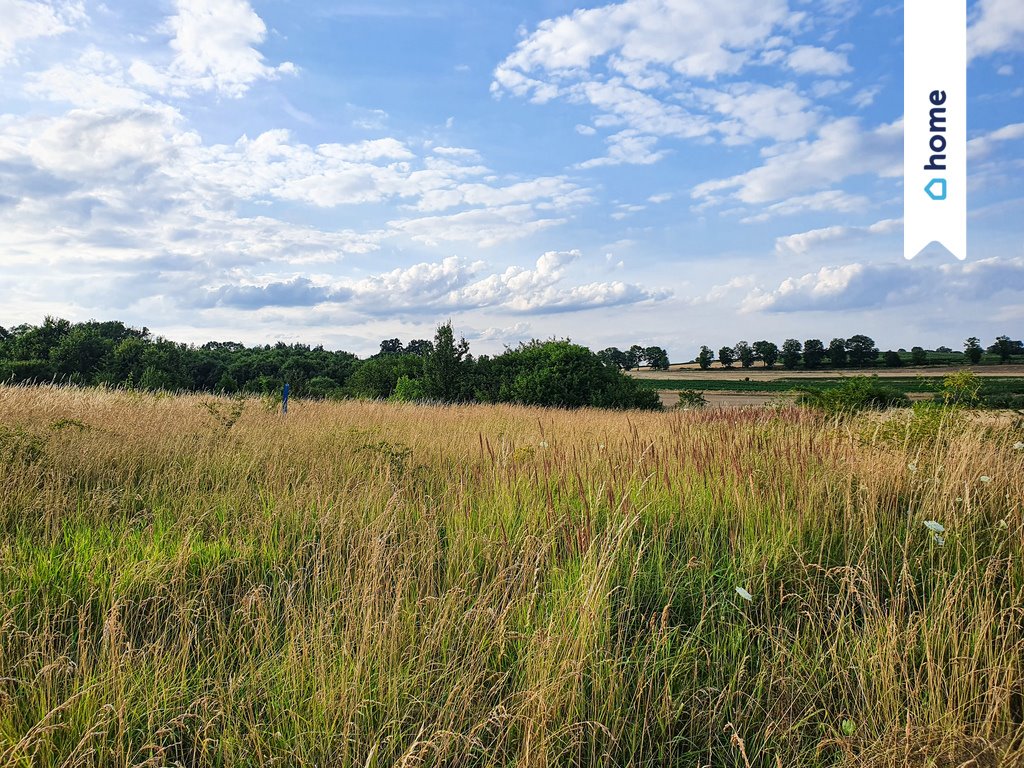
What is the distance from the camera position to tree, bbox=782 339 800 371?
72.8 m

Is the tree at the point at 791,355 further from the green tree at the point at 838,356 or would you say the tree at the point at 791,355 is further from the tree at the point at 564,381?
the tree at the point at 564,381

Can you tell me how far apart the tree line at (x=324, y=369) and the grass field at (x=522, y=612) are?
9008mm

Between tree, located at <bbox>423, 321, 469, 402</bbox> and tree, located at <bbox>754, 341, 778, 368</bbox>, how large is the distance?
6399 cm

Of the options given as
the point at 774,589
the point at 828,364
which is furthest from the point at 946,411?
the point at 828,364

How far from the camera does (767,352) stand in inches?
3014

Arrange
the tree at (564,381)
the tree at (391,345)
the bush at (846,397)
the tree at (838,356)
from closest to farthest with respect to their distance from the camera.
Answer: the bush at (846,397) → the tree at (564,381) → the tree at (391,345) → the tree at (838,356)

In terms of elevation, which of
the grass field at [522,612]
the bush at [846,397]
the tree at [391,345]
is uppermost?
the tree at [391,345]

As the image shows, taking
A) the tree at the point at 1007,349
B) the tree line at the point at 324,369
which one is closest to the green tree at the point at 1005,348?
the tree at the point at 1007,349

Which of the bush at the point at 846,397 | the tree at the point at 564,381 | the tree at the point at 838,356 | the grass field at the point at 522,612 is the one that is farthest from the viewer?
the tree at the point at 838,356

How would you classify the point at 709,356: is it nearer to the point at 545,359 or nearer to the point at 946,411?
the point at 545,359

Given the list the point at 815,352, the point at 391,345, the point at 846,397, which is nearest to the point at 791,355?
the point at 815,352

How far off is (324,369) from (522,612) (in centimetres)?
4261

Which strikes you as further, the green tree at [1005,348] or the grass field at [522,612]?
the green tree at [1005,348]

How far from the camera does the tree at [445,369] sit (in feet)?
71.6
